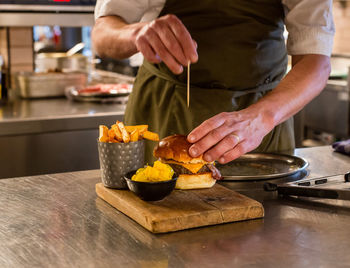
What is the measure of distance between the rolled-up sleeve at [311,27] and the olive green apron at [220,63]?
0.43 ft

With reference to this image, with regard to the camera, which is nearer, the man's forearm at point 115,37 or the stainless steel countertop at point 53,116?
the man's forearm at point 115,37

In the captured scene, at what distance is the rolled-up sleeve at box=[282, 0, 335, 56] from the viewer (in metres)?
1.84

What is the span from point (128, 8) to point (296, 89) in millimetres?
652

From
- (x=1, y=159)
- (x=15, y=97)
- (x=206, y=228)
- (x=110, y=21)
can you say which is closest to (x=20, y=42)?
(x=15, y=97)

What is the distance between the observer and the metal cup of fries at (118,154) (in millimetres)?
1421

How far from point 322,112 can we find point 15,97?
303cm

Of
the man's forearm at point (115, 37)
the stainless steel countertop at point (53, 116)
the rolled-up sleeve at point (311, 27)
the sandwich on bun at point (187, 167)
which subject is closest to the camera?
the sandwich on bun at point (187, 167)

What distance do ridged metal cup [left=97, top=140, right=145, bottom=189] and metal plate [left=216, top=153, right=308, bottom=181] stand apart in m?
0.28

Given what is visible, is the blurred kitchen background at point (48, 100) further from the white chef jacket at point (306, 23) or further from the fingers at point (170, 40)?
the fingers at point (170, 40)

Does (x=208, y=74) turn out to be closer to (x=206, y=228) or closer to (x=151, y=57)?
(x=151, y=57)

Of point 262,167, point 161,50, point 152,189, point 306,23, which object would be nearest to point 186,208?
point 152,189

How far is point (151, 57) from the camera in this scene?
1.39 m

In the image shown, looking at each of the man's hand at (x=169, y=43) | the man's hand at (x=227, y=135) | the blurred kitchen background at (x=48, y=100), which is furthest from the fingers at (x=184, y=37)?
the blurred kitchen background at (x=48, y=100)

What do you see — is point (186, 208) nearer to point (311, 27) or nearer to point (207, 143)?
point (207, 143)
